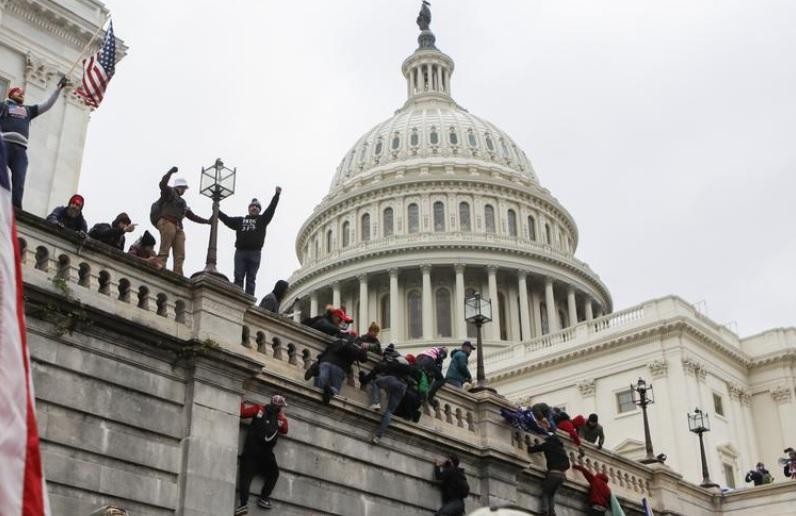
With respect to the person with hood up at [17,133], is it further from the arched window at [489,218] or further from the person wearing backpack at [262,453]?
the arched window at [489,218]

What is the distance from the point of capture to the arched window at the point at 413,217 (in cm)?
9088

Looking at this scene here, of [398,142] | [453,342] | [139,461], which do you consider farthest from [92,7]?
[398,142]

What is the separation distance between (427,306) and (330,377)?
214 feet

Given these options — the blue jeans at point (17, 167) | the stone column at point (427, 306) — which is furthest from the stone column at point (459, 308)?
the blue jeans at point (17, 167)

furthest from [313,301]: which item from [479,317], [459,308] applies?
[479,317]

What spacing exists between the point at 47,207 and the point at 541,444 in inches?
618

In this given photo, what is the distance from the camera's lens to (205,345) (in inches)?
623

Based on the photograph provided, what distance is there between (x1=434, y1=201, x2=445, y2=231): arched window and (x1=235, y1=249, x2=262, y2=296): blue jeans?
7177 cm

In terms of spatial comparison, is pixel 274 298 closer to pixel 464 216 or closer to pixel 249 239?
pixel 249 239

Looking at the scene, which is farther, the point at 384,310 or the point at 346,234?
the point at 346,234

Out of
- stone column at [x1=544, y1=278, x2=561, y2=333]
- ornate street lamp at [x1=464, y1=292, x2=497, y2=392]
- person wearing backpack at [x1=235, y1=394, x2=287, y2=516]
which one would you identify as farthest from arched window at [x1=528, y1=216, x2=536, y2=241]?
person wearing backpack at [x1=235, y1=394, x2=287, y2=516]

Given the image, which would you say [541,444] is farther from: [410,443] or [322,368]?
[322,368]

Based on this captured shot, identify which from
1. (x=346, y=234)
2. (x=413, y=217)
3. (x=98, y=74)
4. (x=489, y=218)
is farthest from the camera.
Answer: (x=346, y=234)

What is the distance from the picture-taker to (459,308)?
83188 mm
